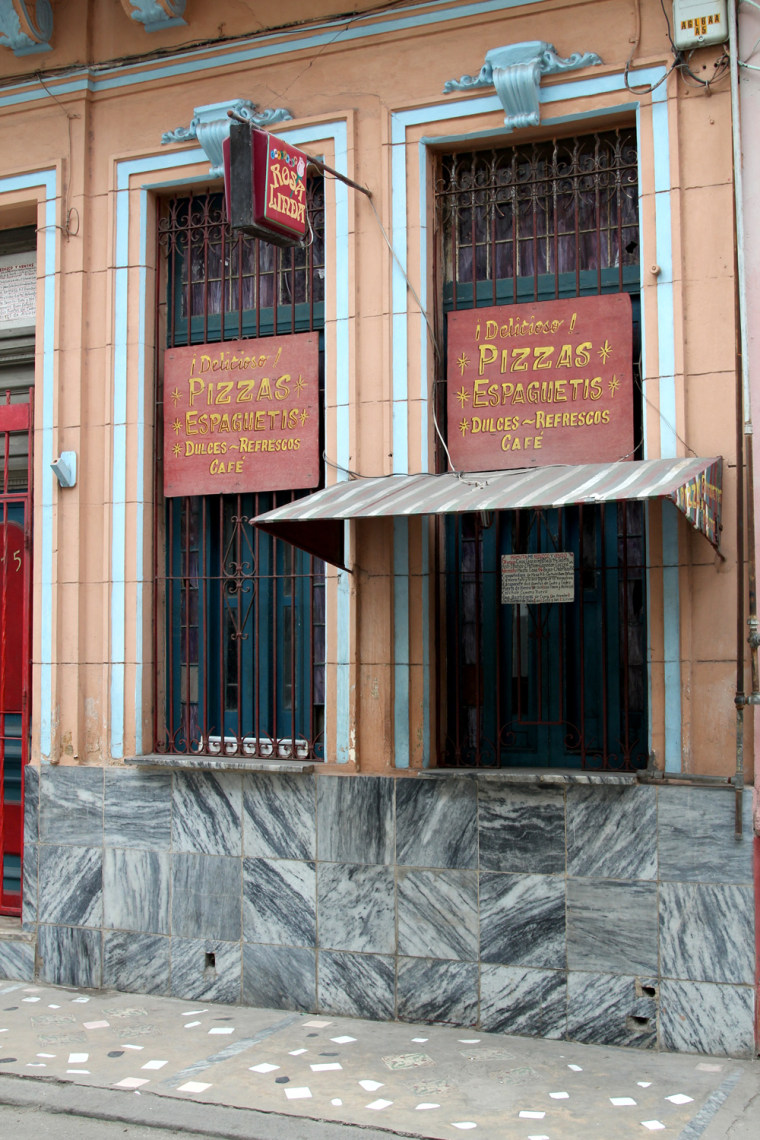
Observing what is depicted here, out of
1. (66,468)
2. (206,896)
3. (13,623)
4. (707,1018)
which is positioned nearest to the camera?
(707,1018)

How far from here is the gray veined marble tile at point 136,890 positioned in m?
7.56

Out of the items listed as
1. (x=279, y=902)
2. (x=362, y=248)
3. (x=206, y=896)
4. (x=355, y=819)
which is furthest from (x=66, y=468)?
(x=279, y=902)

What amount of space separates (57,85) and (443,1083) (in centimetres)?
675

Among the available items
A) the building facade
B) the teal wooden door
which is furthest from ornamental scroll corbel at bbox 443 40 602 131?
the teal wooden door

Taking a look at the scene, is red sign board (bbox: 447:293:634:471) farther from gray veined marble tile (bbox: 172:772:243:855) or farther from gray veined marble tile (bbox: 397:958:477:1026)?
gray veined marble tile (bbox: 397:958:477:1026)

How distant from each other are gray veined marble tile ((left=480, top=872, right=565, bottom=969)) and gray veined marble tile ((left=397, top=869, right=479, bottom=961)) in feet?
0.26

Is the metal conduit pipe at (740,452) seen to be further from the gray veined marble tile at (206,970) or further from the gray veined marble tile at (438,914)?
the gray veined marble tile at (206,970)

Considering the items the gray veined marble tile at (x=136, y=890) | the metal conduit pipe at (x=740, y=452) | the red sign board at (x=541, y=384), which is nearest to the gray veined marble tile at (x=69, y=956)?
the gray veined marble tile at (x=136, y=890)

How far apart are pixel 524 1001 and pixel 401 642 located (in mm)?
2119

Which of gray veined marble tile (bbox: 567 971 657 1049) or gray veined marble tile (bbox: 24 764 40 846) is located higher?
gray veined marble tile (bbox: 24 764 40 846)

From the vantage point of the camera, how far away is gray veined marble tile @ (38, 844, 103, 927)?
7762 mm

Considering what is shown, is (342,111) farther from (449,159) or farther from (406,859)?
(406,859)

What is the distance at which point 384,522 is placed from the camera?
7164mm

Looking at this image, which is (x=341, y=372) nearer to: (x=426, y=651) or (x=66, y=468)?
(x=426, y=651)
